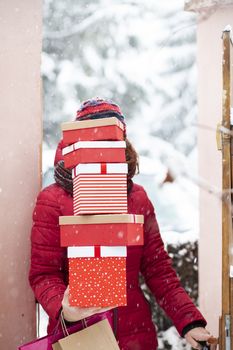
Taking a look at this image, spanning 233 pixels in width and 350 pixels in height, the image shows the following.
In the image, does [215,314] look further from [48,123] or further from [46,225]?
[48,123]

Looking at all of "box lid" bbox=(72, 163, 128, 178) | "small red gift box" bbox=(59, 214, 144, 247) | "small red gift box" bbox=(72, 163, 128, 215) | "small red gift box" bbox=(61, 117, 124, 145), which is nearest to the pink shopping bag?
"small red gift box" bbox=(59, 214, 144, 247)

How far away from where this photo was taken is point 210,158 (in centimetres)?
575

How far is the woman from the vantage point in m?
2.96

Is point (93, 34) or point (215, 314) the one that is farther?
point (93, 34)

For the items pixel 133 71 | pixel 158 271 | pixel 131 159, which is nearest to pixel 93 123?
pixel 131 159

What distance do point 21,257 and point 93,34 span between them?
718cm

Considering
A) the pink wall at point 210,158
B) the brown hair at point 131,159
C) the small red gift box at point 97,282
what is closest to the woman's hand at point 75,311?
the small red gift box at point 97,282

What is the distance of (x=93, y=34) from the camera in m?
10.0

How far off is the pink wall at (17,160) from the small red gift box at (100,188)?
0.79 m

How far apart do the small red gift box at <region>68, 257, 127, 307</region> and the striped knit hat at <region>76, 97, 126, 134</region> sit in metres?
0.71

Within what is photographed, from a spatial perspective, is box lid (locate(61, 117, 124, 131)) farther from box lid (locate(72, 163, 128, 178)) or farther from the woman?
the woman

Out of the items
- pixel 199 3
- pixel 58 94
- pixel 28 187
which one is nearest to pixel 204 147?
pixel 199 3

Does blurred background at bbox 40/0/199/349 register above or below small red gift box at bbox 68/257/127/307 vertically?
above

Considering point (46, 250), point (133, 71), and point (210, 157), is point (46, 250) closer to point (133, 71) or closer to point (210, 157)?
point (210, 157)
